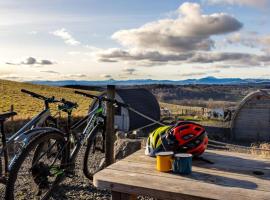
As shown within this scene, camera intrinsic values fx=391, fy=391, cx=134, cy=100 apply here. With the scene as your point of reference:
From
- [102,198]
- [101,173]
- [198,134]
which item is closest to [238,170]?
[198,134]

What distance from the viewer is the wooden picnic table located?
314 cm

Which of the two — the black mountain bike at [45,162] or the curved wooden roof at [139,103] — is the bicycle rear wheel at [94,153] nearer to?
the black mountain bike at [45,162]

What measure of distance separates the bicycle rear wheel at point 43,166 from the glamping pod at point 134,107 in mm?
14455

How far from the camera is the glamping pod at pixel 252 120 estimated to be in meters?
20.5

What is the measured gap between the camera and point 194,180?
134 inches

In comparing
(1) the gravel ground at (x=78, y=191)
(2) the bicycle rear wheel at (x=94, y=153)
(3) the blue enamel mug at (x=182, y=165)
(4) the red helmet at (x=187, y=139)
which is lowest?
(1) the gravel ground at (x=78, y=191)

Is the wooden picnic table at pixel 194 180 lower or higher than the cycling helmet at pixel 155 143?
lower

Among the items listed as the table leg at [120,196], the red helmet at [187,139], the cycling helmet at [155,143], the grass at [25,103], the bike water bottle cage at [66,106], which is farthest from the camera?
the grass at [25,103]

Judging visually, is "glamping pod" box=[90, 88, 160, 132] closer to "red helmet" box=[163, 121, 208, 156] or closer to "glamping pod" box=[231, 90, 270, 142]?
"glamping pod" box=[231, 90, 270, 142]

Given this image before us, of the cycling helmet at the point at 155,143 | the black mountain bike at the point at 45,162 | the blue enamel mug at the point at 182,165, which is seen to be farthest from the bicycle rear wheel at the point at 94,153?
the blue enamel mug at the point at 182,165

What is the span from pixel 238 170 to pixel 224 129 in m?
18.1

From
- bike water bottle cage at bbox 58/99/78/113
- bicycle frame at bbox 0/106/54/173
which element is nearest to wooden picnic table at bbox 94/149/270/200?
bicycle frame at bbox 0/106/54/173

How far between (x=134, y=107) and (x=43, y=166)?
16053mm

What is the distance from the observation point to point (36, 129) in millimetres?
5277
